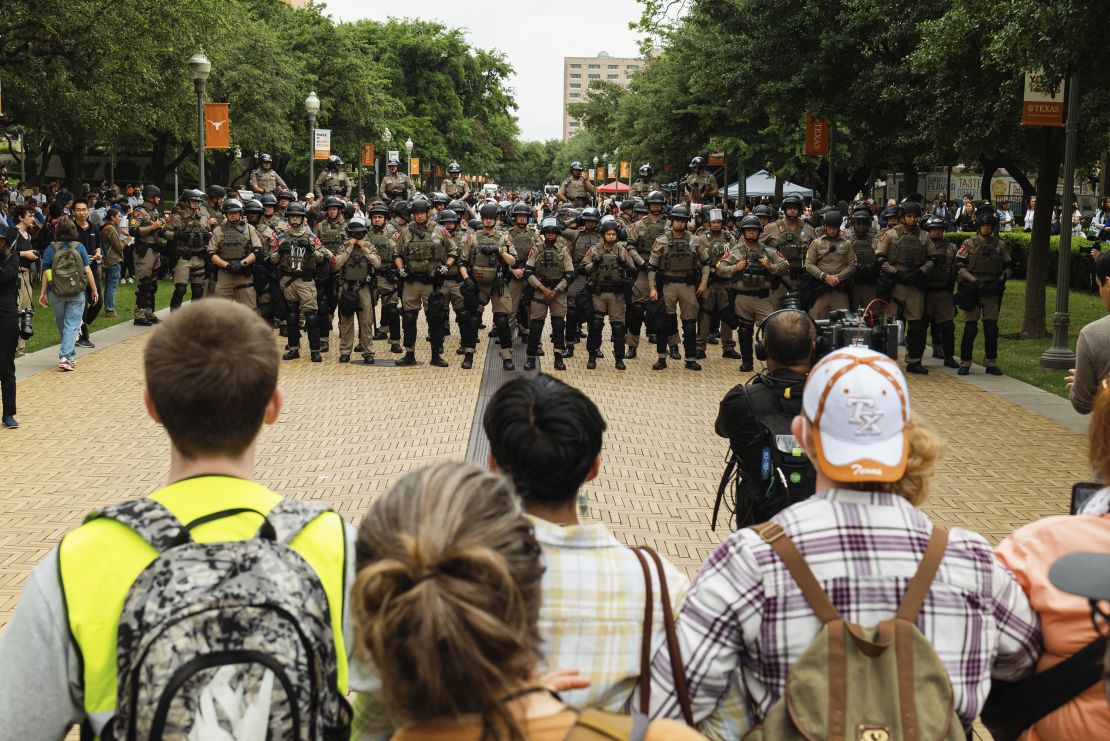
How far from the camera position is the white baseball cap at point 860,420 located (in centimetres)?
293

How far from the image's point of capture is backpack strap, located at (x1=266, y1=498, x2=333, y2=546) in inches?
98.4

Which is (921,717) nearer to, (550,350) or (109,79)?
(550,350)

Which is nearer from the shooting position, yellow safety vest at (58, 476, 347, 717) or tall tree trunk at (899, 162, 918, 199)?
yellow safety vest at (58, 476, 347, 717)

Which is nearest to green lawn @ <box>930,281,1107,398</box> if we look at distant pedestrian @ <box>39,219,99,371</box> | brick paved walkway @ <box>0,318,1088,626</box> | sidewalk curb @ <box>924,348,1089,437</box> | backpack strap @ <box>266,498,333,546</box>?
sidewalk curb @ <box>924,348,1089,437</box>

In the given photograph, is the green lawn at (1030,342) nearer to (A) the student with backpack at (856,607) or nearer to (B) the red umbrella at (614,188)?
(A) the student with backpack at (856,607)

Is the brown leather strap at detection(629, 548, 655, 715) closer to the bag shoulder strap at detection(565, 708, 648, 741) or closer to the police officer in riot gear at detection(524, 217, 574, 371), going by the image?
the bag shoulder strap at detection(565, 708, 648, 741)

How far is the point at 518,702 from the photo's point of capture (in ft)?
7.09

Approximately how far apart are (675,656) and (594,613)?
22cm

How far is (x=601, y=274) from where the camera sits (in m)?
16.2

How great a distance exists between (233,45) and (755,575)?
40.3 metres

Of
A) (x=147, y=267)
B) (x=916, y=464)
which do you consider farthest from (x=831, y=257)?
(x=916, y=464)

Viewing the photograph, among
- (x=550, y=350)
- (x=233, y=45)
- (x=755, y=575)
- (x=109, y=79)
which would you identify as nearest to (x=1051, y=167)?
(x=550, y=350)

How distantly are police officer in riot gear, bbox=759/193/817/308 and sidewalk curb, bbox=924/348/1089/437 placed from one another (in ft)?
7.30

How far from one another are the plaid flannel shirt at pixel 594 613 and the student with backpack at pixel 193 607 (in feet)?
1.65
